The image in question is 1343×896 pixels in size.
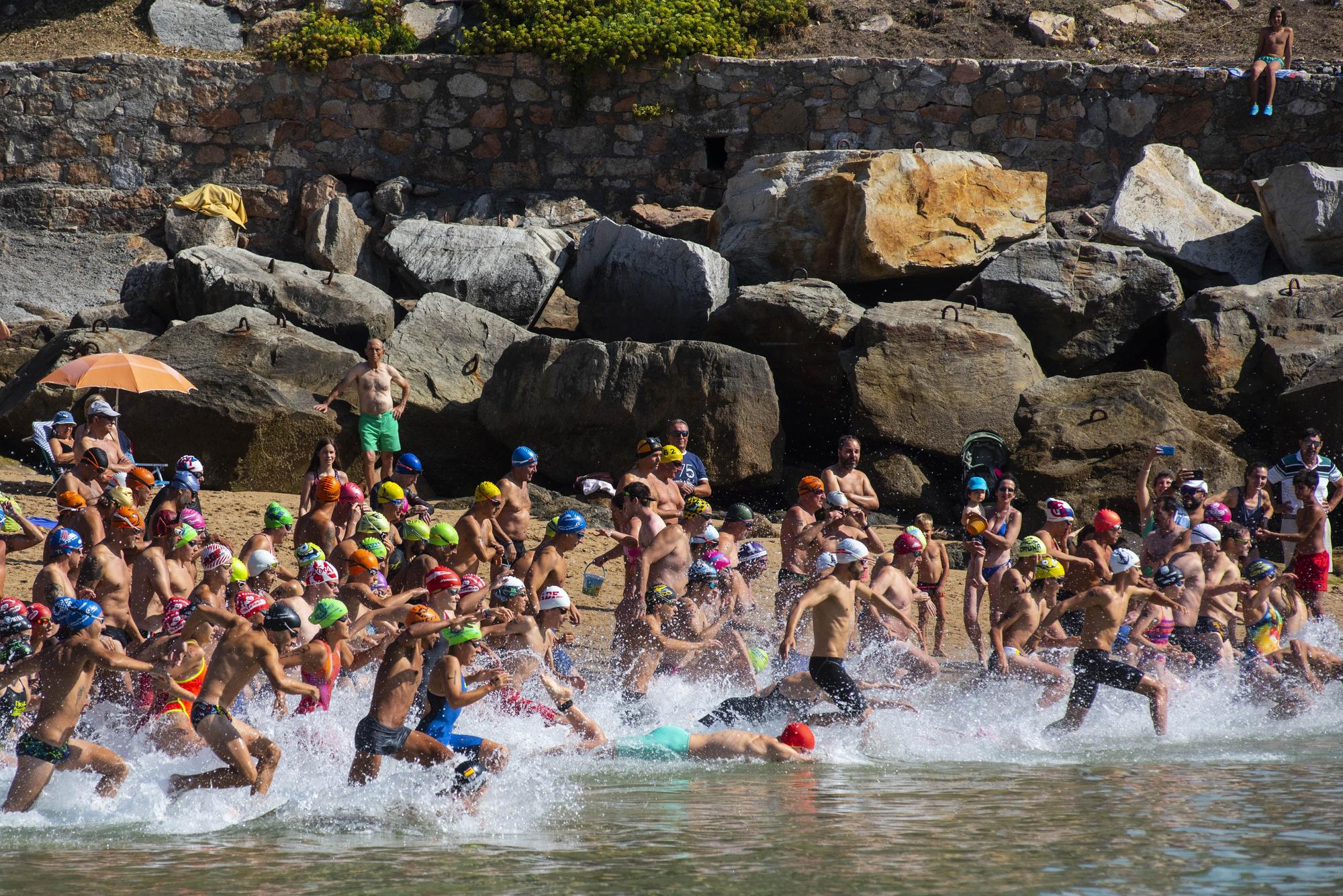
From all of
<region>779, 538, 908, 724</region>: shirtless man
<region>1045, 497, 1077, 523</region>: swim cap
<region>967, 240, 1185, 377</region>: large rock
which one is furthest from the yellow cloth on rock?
<region>779, 538, 908, 724</region>: shirtless man

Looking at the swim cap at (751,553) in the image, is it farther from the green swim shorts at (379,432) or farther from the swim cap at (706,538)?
the green swim shorts at (379,432)

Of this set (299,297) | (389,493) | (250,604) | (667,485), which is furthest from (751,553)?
(299,297)

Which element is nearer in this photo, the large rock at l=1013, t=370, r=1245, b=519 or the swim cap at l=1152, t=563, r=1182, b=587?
the swim cap at l=1152, t=563, r=1182, b=587

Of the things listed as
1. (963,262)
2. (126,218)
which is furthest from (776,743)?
(126,218)

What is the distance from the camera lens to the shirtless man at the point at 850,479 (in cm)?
1124

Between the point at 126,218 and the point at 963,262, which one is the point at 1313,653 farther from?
the point at 126,218

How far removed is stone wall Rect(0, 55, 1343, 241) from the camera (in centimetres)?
1820

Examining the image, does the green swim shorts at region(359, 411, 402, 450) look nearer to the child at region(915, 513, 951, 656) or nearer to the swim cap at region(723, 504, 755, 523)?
the swim cap at region(723, 504, 755, 523)

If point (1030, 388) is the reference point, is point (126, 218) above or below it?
above

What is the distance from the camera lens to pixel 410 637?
6.38 meters

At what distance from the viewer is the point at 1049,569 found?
9.23 meters

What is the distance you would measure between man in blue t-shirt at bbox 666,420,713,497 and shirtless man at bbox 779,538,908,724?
314 centimetres

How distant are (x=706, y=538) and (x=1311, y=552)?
483 centimetres

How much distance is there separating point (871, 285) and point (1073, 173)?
10.5ft
